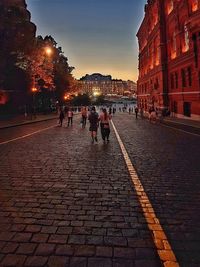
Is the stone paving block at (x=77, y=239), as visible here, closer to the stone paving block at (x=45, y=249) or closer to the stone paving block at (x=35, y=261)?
the stone paving block at (x=45, y=249)

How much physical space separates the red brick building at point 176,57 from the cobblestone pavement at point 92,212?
27526mm

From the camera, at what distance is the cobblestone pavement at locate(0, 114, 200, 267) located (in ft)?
12.5

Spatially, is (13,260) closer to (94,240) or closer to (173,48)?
(94,240)

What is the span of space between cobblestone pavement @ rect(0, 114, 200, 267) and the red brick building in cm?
2753

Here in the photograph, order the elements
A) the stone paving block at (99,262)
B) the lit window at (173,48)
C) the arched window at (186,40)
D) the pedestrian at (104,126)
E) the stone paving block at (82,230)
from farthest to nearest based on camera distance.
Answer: the lit window at (173,48) → the arched window at (186,40) → the pedestrian at (104,126) → the stone paving block at (82,230) → the stone paving block at (99,262)

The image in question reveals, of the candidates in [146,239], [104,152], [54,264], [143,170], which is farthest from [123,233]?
[104,152]

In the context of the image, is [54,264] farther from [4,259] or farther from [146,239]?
[146,239]

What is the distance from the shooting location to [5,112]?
47.9 metres

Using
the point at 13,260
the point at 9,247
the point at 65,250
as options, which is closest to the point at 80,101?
the point at 9,247

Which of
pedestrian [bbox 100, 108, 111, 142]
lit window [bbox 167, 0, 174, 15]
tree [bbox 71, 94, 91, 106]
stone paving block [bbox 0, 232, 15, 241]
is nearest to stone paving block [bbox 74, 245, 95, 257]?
stone paving block [bbox 0, 232, 15, 241]

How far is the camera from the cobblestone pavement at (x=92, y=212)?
3823mm

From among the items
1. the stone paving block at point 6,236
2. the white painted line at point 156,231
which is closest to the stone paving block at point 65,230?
the stone paving block at point 6,236

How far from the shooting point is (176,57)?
141ft

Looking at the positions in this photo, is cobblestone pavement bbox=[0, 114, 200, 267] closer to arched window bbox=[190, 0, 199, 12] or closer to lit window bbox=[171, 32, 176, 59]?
arched window bbox=[190, 0, 199, 12]
